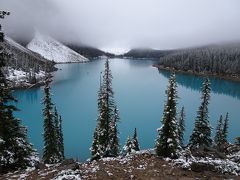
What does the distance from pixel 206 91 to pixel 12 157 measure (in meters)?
31.4

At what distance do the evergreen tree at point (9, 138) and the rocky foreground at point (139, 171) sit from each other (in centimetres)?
168

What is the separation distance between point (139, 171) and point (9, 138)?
11201mm

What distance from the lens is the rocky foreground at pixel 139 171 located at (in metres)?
18.9

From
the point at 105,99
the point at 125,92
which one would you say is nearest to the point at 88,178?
the point at 105,99

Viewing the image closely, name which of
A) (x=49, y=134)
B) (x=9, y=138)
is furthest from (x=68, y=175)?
(x=49, y=134)

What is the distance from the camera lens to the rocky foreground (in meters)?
18.9

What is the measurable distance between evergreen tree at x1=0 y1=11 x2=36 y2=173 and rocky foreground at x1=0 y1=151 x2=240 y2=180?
1.68 metres

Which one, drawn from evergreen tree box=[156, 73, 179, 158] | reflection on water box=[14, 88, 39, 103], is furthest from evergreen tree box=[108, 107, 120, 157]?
reflection on water box=[14, 88, 39, 103]

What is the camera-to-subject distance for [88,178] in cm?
1853

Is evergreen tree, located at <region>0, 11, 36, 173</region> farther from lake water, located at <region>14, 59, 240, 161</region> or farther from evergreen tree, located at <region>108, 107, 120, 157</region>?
lake water, located at <region>14, 59, 240, 161</region>

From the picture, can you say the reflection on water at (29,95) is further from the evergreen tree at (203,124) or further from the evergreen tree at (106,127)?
the evergreen tree at (203,124)

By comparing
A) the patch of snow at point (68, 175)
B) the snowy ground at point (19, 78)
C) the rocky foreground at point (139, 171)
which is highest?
the patch of snow at point (68, 175)

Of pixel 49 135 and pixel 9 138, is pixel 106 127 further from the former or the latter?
pixel 9 138

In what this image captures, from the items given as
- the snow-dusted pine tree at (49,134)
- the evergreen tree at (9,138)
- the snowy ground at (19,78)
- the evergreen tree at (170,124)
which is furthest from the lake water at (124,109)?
the evergreen tree at (9,138)
